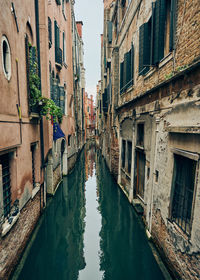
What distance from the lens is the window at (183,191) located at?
3.27 m

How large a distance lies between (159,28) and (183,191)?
152 inches

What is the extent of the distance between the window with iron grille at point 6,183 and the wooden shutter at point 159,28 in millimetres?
4448

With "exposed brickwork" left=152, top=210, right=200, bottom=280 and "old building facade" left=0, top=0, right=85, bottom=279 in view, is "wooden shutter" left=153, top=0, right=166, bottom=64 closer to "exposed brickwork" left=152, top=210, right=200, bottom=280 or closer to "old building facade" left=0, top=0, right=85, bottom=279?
"old building facade" left=0, top=0, right=85, bottom=279

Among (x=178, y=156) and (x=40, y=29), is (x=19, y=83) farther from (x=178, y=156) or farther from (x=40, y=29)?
(x=178, y=156)

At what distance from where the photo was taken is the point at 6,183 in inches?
151

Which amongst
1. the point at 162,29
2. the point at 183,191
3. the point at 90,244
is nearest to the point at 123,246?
the point at 90,244

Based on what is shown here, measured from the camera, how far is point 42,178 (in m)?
6.51

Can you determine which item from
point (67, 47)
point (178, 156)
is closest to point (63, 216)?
point (178, 156)

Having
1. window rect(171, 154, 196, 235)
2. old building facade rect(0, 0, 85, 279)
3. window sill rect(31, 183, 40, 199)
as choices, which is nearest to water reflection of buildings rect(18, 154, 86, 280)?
old building facade rect(0, 0, 85, 279)

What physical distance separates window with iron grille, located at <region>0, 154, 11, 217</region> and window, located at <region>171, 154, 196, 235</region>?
3754 millimetres

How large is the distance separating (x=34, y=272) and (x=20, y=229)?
102cm

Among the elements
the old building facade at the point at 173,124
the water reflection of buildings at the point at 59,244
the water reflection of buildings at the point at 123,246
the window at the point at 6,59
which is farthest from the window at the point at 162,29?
the water reflection of buildings at the point at 59,244

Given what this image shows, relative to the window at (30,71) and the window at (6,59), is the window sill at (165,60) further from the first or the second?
the window at (30,71)

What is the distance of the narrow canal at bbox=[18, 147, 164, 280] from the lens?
3.99 meters
